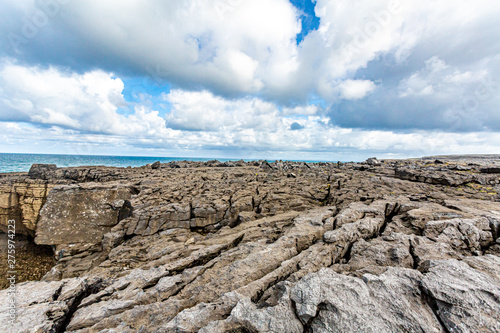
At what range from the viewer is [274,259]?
984cm

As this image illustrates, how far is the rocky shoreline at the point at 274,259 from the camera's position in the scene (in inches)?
240

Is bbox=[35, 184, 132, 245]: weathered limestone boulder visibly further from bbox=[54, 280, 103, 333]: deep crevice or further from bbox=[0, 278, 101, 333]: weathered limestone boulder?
bbox=[54, 280, 103, 333]: deep crevice

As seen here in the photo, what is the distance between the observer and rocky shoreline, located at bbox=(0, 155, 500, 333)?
6.09 m

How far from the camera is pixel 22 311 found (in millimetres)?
8352

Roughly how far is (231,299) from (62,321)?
296 inches

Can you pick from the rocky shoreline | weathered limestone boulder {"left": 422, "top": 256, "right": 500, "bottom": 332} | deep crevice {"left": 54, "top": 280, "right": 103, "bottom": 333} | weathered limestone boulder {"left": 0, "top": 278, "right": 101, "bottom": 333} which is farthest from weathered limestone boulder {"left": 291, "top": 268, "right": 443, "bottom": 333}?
weathered limestone boulder {"left": 0, "top": 278, "right": 101, "bottom": 333}

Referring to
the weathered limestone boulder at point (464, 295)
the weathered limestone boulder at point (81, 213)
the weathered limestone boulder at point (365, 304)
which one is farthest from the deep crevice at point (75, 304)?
the weathered limestone boulder at point (464, 295)

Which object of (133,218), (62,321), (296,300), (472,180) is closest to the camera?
(296,300)

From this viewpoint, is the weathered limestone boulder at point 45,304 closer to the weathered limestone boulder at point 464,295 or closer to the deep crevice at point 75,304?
the deep crevice at point 75,304

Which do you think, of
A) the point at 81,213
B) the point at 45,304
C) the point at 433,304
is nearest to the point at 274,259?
the point at 433,304

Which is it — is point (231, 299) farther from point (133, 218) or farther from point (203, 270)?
point (133, 218)

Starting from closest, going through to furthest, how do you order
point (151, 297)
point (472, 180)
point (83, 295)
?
1. point (151, 297)
2. point (83, 295)
3. point (472, 180)

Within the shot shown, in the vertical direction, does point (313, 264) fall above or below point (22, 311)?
above

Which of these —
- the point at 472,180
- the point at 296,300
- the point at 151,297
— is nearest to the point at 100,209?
the point at 151,297
